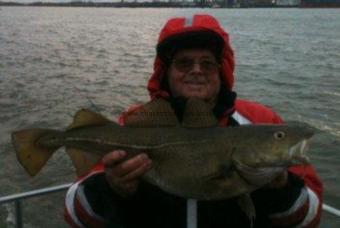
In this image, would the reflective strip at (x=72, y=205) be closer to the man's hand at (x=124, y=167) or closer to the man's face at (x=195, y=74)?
the man's hand at (x=124, y=167)

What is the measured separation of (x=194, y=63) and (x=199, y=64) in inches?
1.6

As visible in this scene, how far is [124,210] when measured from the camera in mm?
3932

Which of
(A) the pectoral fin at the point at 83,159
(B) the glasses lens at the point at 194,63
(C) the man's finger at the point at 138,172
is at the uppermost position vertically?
(B) the glasses lens at the point at 194,63

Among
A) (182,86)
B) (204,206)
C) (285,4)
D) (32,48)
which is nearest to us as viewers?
(204,206)

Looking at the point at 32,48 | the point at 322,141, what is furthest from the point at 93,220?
the point at 32,48

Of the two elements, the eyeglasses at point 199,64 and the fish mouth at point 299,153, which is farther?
the eyeglasses at point 199,64

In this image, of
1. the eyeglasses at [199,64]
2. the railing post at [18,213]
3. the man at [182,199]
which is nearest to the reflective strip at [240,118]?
Result: the man at [182,199]

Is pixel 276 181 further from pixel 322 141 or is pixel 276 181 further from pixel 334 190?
pixel 322 141

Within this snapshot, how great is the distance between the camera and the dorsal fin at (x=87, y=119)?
375 centimetres

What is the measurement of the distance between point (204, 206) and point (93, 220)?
0.82 metres

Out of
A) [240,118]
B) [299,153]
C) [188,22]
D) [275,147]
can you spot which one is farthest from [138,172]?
[188,22]

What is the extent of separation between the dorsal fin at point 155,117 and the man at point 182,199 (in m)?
0.31

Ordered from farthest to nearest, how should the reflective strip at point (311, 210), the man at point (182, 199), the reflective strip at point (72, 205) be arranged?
the reflective strip at point (72, 205), the reflective strip at point (311, 210), the man at point (182, 199)

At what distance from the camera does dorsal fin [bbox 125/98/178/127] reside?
3713mm
